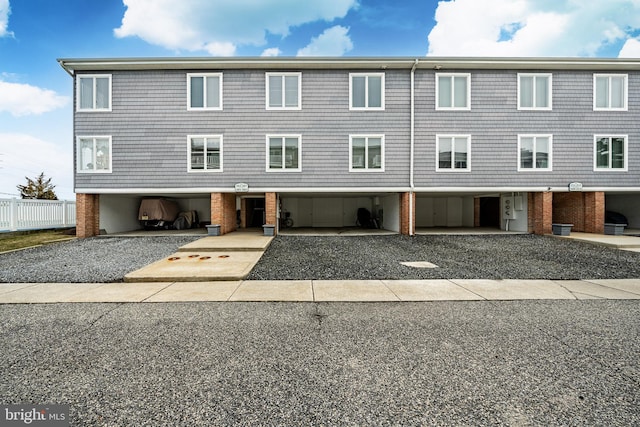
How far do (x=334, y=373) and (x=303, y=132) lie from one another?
11325mm

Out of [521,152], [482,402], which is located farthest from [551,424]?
[521,152]

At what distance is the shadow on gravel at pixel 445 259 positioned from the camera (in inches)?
255

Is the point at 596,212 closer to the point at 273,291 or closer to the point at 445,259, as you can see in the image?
the point at 445,259

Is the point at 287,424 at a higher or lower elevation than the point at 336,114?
lower

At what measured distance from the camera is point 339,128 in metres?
12.6

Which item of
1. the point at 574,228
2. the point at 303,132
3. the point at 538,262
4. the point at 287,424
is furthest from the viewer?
the point at 574,228

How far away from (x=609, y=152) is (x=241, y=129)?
1698 centimetres

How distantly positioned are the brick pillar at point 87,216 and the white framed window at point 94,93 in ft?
13.1

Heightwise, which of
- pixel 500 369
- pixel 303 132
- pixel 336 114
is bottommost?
pixel 500 369

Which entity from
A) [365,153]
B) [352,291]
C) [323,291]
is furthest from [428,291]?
[365,153]

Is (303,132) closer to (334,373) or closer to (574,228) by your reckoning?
(334,373)

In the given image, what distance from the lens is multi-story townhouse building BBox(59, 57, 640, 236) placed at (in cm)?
1236

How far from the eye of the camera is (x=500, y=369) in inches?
104

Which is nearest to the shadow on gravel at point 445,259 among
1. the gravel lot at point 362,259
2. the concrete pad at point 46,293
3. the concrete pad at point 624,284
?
the gravel lot at point 362,259
